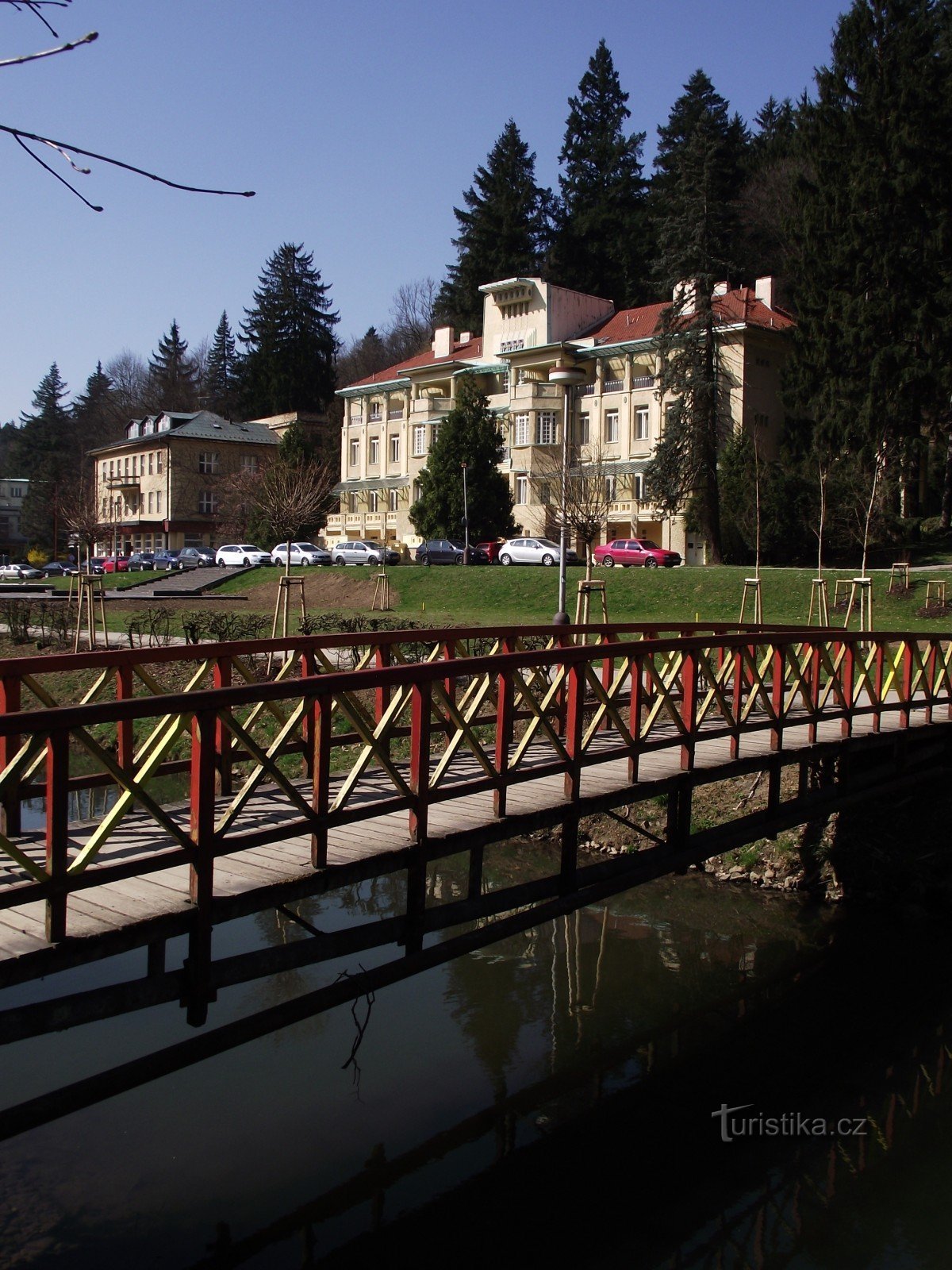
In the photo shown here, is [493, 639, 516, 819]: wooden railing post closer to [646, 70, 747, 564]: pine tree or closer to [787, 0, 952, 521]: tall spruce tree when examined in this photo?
[787, 0, 952, 521]: tall spruce tree

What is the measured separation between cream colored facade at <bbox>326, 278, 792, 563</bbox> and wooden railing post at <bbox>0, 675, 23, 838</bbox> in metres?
34.3

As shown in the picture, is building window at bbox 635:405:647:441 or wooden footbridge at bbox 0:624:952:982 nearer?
wooden footbridge at bbox 0:624:952:982

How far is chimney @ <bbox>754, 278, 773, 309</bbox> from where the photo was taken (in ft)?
169

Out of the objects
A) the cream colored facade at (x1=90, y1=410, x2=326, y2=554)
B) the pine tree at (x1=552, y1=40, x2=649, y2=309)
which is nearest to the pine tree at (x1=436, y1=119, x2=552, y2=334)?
the pine tree at (x1=552, y1=40, x2=649, y2=309)

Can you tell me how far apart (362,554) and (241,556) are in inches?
281

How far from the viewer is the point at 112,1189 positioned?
660 centimetres

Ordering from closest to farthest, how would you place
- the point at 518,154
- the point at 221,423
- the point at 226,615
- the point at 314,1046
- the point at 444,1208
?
1. the point at 444,1208
2. the point at 314,1046
3. the point at 226,615
4. the point at 518,154
5. the point at 221,423

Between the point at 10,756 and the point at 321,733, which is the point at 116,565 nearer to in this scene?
the point at 10,756

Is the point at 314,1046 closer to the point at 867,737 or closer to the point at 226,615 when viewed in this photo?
the point at 867,737

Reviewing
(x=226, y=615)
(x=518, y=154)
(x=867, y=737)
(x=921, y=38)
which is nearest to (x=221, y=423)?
(x=518, y=154)

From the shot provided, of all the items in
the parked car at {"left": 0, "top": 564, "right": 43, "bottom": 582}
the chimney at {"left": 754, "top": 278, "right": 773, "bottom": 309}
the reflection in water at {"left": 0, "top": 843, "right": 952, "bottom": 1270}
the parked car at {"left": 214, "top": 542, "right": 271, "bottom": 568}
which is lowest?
the reflection in water at {"left": 0, "top": 843, "right": 952, "bottom": 1270}

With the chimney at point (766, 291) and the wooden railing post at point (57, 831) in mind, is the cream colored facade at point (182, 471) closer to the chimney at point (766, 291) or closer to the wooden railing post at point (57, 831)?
the chimney at point (766, 291)

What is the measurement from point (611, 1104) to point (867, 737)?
4.48 meters

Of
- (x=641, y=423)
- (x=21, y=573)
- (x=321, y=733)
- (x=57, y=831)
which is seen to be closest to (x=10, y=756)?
(x=321, y=733)
